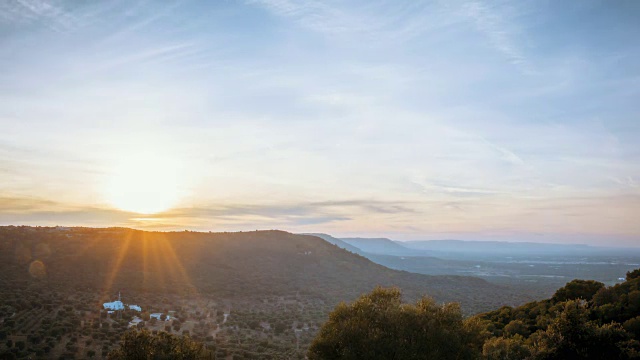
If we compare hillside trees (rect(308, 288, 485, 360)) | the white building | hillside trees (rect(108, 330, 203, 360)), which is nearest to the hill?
the white building

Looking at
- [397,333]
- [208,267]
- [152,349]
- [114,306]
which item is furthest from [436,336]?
[208,267]

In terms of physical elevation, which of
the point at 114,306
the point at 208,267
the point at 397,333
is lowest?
the point at 114,306

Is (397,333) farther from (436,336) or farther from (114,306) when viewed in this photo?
(114,306)

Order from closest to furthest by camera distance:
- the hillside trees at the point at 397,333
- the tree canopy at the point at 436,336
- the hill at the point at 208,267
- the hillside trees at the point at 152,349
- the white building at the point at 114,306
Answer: the hillside trees at the point at 152,349 → the hillside trees at the point at 397,333 → the tree canopy at the point at 436,336 → the white building at the point at 114,306 → the hill at the point at 208,267

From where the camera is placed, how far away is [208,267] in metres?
73.9

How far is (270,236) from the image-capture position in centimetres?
10588

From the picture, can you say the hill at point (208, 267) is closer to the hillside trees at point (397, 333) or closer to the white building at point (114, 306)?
the white building at point (114, 306)

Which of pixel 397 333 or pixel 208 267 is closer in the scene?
pixel 397 333

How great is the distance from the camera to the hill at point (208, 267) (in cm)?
5506

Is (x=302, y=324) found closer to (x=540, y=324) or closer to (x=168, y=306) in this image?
(x=168, y=306)

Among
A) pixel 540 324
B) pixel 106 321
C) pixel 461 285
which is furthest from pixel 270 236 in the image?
pixel 540 324

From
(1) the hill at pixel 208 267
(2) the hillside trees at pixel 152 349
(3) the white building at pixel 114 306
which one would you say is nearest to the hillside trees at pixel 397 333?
(2) the hillside trees at pixel 152 349

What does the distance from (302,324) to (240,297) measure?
1510 centimetres

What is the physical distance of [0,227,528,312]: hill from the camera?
55062mm
